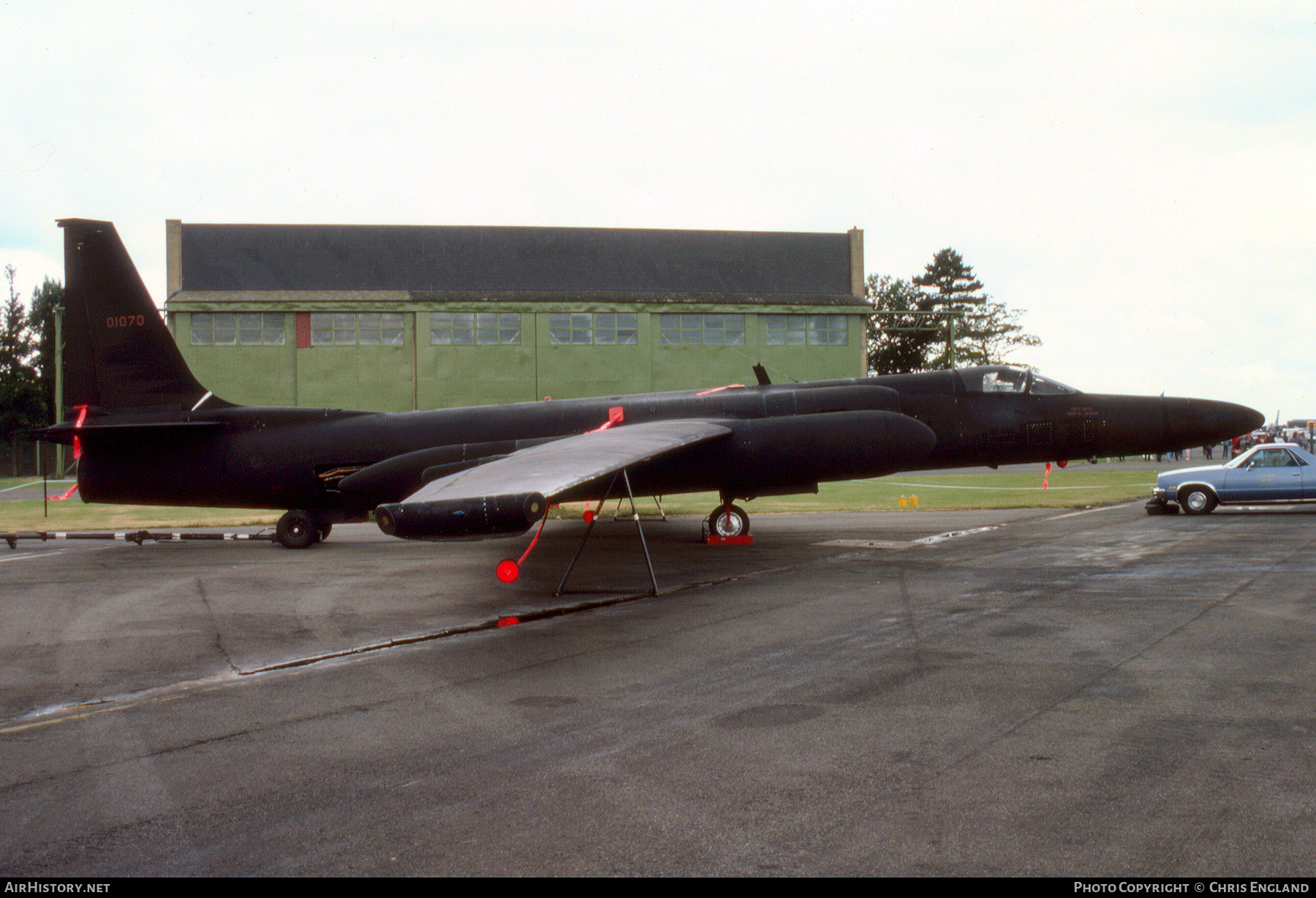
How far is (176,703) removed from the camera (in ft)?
21.5

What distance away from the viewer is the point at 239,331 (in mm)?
37969

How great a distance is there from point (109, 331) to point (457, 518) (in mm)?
12231

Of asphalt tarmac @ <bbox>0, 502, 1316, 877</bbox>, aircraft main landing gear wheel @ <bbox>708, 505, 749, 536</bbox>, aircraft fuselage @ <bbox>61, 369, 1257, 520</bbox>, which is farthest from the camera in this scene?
aircraft main landing gear wheel @ <bbox>708, 505, 749, 536</bbox>

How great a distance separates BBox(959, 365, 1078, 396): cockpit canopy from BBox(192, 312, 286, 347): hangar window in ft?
100

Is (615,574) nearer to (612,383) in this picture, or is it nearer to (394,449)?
(394,449)

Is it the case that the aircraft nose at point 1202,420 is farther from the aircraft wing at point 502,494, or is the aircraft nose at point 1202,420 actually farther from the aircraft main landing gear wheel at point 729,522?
the aircraft wing at point 502,494

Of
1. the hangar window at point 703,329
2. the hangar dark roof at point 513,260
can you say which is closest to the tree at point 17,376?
the hangar dark roof at point 513,260

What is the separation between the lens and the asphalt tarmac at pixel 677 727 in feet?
12.8

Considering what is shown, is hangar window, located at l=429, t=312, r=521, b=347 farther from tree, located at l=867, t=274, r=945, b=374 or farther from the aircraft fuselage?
tree, located at l=867, t=274, r=945, b=374

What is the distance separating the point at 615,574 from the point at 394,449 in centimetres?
555

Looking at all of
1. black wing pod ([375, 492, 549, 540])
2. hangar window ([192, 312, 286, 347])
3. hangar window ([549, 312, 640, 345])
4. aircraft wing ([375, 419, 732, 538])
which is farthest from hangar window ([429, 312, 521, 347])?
black wing pod ([375, 492, 549, 540])

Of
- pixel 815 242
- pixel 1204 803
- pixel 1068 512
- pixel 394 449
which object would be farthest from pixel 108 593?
pixel 815 242

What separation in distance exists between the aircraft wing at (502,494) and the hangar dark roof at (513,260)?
30.5 metres

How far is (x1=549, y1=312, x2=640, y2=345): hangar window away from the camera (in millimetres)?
39000
